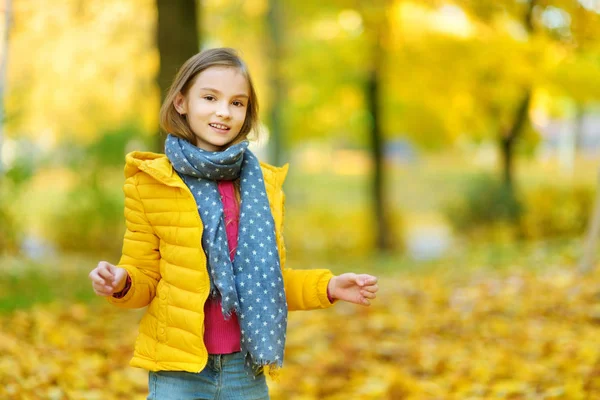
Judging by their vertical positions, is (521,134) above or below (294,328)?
above

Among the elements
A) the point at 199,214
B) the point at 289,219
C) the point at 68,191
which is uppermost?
the point at 199,214

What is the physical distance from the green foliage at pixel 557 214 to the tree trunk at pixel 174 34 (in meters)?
8.77

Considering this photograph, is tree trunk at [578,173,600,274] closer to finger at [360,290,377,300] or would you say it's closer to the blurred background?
the blurred background

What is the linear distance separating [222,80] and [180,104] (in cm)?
19

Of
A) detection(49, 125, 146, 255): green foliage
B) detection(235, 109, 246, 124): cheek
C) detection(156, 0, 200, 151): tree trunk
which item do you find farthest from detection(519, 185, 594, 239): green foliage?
detection(235, 109, 246, 124): cheek

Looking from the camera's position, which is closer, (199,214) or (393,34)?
(199,214)

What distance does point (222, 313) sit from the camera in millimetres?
2102

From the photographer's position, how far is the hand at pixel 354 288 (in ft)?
6.99

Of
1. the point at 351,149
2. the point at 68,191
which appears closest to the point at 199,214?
the point at 68,191

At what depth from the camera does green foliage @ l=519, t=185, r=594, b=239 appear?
12.7m

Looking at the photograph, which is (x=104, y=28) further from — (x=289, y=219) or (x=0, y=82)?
(x=0, y=82)

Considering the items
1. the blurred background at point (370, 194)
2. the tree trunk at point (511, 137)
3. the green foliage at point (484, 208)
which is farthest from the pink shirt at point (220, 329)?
the tree trunk at point (511, 137)

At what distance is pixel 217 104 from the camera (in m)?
2.20

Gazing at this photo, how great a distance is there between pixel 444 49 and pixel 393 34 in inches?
32.7
